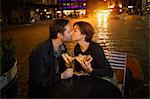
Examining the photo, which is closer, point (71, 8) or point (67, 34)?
point (67, 34)

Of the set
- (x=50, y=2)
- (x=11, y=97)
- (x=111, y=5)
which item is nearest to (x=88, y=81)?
(x=11, y=97)

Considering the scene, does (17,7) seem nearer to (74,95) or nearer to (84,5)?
(84,5)

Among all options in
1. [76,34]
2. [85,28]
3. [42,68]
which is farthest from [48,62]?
[85,28]

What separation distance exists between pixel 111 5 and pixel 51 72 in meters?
84.9

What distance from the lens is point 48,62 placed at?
14.2 ft

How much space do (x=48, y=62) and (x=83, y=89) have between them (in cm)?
76

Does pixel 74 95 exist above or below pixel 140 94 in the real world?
above

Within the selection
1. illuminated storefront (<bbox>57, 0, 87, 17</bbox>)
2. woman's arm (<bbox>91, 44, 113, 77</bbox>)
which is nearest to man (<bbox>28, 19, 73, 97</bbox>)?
woman's arm (<bbox>91, 44, 113, 77</bbox>)

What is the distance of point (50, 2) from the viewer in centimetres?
6244

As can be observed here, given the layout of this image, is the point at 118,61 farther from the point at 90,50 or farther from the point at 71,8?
the point at 71,8

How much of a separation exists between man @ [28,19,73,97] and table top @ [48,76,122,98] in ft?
0.62

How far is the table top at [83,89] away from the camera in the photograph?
3666mm

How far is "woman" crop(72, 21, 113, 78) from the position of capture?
4.75 metres

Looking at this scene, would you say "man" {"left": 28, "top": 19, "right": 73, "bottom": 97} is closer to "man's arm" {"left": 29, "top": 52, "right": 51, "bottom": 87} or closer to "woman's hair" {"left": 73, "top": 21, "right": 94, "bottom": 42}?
"man's arm" {"left": 29, "top": 52, "right": 51, "bottom": 87}
